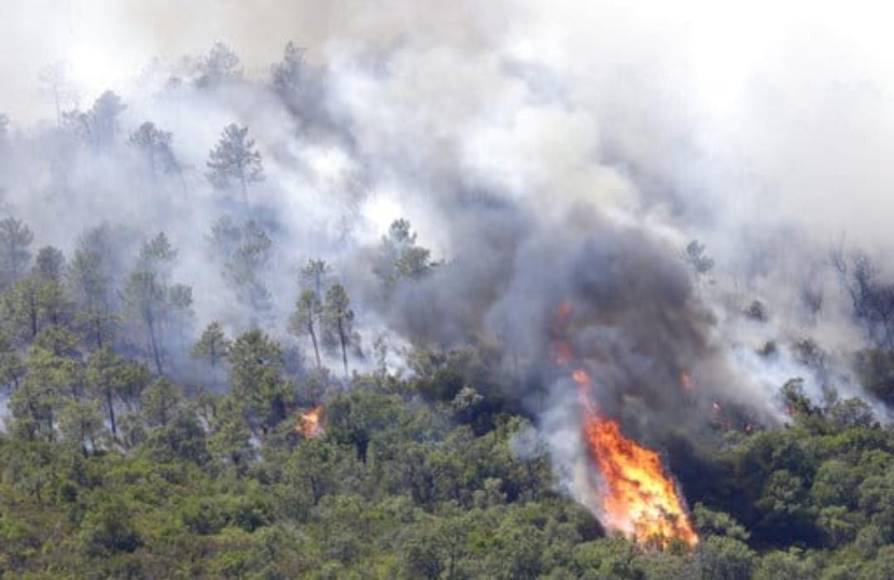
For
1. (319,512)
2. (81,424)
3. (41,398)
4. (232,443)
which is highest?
(41,398)

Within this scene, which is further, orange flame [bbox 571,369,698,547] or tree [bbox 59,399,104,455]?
orange flame [bbox 571,369,698,547]

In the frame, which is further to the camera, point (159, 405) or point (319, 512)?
point (159, 405)

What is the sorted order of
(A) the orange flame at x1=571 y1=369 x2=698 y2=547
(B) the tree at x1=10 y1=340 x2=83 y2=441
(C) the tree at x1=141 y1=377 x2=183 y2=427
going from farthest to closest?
(C) the tree at x1=141 y1=377 x2=183 y2=427 → (A) the orange flame at x1=571 y1=369 x2=698 y2=547 → (B) the tree at x1=10 y1=340 x2=83 y2=441

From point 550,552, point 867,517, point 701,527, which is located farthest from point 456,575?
point 867,517

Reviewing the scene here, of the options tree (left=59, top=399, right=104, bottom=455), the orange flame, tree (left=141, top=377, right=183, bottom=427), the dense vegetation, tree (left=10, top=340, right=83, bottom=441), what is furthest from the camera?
tree (left=141, top=377, right=183, bottom=427)

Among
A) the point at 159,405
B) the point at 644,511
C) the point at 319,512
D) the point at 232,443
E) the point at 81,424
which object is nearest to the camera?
the point at 319,512

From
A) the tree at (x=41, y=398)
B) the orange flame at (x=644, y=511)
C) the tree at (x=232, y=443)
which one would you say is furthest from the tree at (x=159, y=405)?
the orange flame at (x=644, y=511)

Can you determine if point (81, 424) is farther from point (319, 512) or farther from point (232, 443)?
point (319, 512)

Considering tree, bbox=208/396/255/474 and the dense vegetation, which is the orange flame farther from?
tree, bbox=208/396/255/474

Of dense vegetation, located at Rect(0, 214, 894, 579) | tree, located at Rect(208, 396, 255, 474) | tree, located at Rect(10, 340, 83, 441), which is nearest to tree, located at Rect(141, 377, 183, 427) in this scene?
dense vegetation, located at Rect(0, 214, 894, 579)

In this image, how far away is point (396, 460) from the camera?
196 metres

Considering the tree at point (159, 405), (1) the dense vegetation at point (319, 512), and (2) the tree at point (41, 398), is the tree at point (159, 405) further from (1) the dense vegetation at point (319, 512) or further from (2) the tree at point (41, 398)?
(2) the tree at point (41, 398)

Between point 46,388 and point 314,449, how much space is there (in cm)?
2928

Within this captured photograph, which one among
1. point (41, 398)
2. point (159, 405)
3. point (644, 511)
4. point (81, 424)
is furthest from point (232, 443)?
point (644, 511)
